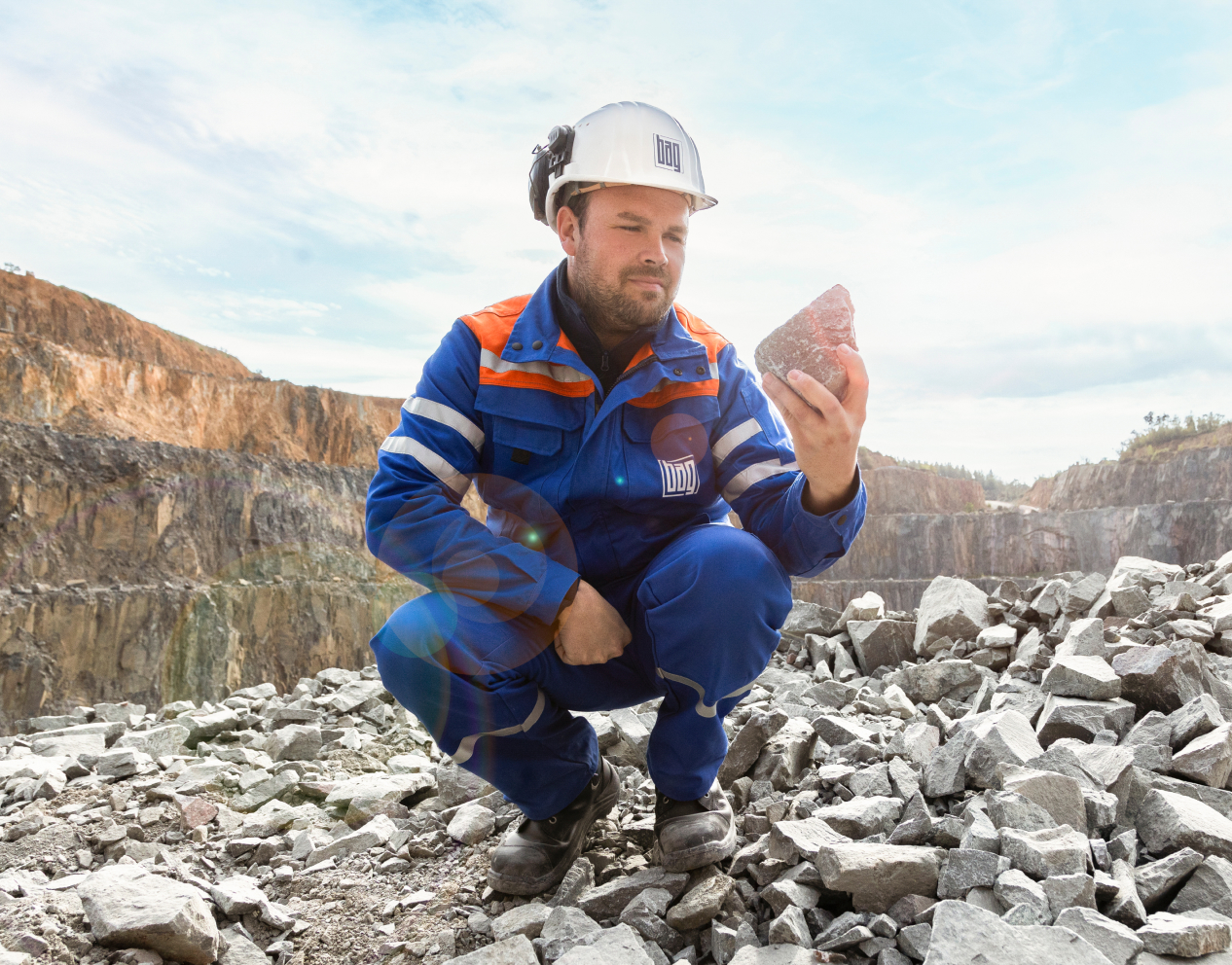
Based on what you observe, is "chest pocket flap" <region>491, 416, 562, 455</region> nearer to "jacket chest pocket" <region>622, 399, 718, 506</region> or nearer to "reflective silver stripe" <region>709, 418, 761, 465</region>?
"jacket chest pocket" <region>622, 399, 718, 506</region>

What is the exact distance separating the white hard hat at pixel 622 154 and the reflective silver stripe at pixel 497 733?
4.76 ft

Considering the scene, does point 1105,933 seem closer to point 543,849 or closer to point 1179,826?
point 1179,826

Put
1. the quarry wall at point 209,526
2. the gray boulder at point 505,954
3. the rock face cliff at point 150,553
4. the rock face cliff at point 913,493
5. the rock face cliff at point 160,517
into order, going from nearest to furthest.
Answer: the gray boulder at point 505,954, the rock face cliff at point 150,553, the quarry wall at point 209,526, the rock face cliff at point 160,517, the rock face cliff at point 913,493

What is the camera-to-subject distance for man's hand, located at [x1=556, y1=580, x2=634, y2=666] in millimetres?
1871

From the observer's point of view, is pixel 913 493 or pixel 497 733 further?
pixel 913 493

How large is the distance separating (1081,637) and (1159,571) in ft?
6.50

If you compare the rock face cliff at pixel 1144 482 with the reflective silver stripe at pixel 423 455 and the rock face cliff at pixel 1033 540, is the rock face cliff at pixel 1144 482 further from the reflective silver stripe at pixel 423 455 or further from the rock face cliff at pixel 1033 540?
the reflective silver stripe at pixel 423 455

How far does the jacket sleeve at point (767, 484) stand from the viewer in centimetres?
190

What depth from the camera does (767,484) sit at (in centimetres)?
210

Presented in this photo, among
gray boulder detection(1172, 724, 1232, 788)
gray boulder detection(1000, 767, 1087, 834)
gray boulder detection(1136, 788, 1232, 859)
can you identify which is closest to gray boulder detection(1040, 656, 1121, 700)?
gray boulder detection(1172, 724, 1232, 788)

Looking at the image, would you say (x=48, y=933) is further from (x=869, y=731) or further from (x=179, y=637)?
(x=179, y=637)

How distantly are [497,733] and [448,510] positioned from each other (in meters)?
0.60

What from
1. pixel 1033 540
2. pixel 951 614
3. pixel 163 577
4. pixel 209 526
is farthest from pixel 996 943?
pixel 1033 540

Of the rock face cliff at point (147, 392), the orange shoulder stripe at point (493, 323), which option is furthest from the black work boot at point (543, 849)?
the rock face cliff at point (147, 392)
